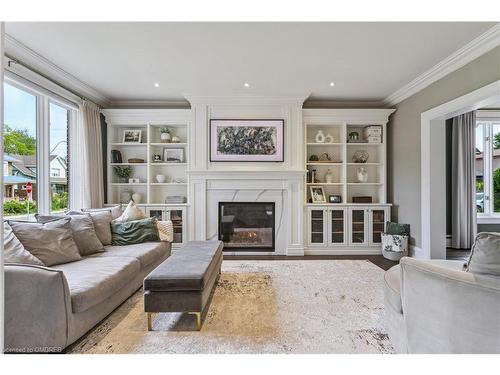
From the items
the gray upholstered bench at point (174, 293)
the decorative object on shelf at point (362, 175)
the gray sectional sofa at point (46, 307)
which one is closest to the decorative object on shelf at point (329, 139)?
the decorative object on shelf at point (362, 175)

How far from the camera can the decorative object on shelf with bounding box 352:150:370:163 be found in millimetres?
4770

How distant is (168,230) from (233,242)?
1267mm

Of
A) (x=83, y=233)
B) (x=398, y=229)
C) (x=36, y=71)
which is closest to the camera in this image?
(x=83, y=233)

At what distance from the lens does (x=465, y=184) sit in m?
4.67

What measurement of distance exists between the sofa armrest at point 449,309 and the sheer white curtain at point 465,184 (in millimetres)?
4162

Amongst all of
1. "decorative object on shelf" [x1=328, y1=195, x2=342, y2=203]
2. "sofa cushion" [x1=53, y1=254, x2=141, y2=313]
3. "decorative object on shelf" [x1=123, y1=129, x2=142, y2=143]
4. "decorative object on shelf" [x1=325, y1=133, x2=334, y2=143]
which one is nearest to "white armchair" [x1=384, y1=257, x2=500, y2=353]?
"sofa cushion" [x1=53, y1=254, x2=141, y2=313]

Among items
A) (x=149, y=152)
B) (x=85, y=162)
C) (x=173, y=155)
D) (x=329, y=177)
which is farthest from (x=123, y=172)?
(x=329, y=177)

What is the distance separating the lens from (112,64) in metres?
3.25

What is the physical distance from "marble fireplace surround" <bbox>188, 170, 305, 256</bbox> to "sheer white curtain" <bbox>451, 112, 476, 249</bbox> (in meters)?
2.74

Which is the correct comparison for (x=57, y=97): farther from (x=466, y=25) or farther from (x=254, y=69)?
(x=466, y=25)

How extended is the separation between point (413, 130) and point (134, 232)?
A: 4.14m

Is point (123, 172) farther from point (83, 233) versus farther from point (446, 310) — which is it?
point (446, 310)
